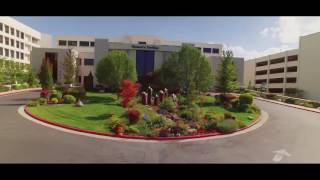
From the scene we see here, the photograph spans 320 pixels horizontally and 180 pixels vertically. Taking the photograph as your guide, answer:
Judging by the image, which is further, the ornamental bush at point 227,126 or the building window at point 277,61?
the building window at point 277,61

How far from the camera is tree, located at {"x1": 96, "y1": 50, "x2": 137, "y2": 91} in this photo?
1347 inches

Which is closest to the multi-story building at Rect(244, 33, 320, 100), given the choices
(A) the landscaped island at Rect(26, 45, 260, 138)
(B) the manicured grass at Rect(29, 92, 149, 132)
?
(A) the landscaped island at Rect(26, 45, 260, 138)

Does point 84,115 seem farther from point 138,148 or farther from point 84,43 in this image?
point 84,43

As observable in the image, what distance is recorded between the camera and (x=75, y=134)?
16.8 metres

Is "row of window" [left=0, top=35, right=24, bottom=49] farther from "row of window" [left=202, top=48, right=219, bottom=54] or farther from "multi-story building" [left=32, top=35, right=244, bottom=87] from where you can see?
"row of window" [left=202, top=48, right=219, bottom=54]

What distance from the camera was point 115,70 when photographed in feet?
113

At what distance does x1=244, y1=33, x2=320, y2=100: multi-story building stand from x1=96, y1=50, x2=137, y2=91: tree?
48.8 meters

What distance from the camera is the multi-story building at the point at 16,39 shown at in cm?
6850

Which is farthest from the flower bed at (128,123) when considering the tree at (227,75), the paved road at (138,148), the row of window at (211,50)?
the row of window at (211,50)

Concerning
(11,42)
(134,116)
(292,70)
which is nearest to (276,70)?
(292,70)

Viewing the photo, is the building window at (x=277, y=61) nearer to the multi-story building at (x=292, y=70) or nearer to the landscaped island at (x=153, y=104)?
the multi-story building at (x=292, y=70)

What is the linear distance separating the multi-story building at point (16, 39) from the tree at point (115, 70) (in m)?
41.5
